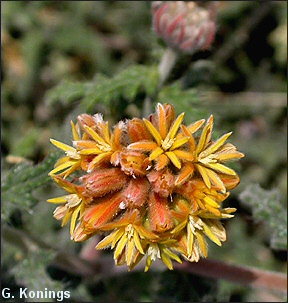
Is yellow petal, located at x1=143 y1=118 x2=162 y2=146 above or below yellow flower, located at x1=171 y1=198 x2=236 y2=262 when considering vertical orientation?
above

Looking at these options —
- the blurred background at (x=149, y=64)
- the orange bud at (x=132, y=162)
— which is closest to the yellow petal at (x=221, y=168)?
the orange bud at (x=132, y=162)

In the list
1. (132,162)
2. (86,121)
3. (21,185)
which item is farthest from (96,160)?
(21,185)

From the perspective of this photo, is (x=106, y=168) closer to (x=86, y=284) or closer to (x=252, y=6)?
(x=86, y=284)

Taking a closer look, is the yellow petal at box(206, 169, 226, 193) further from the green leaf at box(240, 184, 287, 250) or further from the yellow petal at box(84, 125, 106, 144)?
the green leaf at box(240, 184, 287, 250)

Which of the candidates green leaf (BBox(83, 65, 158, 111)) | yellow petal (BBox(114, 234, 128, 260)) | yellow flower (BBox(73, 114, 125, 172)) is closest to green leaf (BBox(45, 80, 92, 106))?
green leaf (BBox(83, 65, 158, 111))

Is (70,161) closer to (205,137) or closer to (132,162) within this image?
(132,162)

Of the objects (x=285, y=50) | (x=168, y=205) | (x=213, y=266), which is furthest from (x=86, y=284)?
(x=285, y=50)
